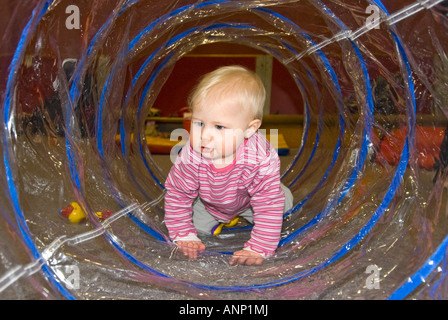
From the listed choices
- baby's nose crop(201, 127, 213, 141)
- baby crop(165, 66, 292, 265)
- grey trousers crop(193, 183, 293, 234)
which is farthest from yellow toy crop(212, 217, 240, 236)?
baby's nose crop(201, 127, 213, 141)

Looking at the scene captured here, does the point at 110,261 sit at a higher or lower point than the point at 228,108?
lower

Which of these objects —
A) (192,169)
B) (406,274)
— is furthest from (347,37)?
(406,274)

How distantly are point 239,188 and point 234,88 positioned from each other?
409 mm

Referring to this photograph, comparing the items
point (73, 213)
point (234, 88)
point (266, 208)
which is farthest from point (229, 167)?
point (73, 213)

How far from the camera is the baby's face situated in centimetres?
167

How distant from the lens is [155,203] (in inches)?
90.3

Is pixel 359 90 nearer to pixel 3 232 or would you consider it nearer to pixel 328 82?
pixel 328 82

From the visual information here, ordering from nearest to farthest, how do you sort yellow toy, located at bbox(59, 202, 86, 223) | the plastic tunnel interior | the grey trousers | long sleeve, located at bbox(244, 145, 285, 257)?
the plastic tunnel interior
yellow toy, located at bbox(59, 202, 86, 223)
long sleeve, located at bbox(244, 145, 285, 257)
the grey trousers

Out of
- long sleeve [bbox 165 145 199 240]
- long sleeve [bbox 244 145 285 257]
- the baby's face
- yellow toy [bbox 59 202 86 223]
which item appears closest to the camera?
yellow toy [bbox 59 202 86 223]

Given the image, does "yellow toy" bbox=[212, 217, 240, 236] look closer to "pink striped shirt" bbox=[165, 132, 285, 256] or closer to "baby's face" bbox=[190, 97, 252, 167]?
"pink striped shirt" bbox=[165, 132, 285, 256]

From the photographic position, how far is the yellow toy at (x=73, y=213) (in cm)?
151

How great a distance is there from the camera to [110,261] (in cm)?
148

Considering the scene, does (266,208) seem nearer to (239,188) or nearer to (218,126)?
(239,188)

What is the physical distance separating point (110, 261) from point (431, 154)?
3.62ft
